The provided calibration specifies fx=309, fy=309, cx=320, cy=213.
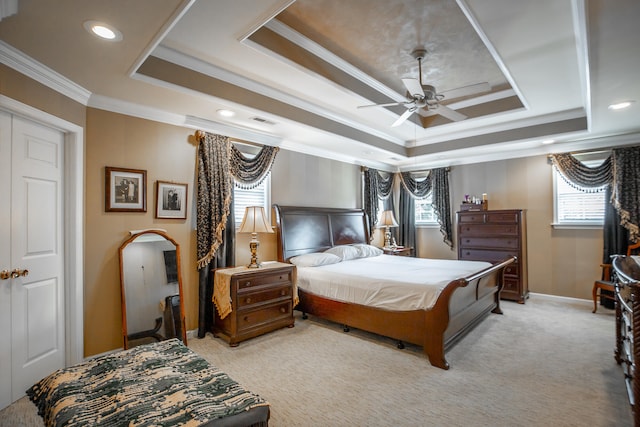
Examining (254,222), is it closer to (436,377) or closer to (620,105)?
(436,377)

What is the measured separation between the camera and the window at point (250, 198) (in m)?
4.30

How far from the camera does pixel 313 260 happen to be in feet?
14.2

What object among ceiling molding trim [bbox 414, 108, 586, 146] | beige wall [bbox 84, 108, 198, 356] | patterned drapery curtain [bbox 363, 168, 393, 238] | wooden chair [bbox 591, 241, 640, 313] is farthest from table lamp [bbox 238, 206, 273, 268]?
wooden chair [bbox 591, 241, 640, 313]

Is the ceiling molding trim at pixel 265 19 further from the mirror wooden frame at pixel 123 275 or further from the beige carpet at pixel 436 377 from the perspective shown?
the beige carpet at pixel 436 377

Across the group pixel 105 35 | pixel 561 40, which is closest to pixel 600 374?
pixel 561 40

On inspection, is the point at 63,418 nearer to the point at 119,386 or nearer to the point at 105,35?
the point at 119,386

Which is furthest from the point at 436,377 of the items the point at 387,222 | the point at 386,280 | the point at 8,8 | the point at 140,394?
the point at 8,8

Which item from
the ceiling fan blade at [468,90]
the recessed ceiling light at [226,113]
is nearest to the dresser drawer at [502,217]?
the ceiling fan blade at [468,90]

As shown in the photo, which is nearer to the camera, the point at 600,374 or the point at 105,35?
the point at 105,35

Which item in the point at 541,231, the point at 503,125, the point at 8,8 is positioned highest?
the point at 503,125

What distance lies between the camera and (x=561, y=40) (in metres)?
2.73

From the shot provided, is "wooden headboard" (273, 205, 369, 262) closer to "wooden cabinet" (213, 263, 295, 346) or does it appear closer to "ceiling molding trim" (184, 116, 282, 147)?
"wooden cabinet" (213, 263, 295, 346)

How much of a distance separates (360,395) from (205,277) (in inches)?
87.2

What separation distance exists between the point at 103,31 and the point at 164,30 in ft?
1.29
